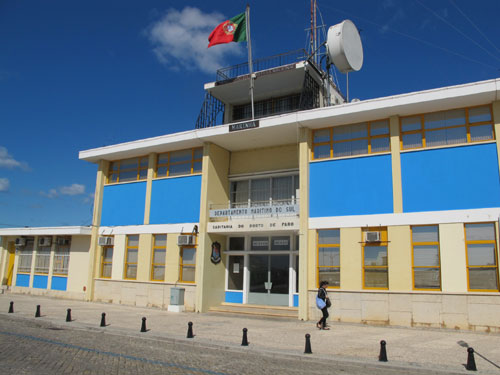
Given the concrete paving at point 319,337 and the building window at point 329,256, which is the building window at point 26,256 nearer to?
the concrete paving at point 319,337

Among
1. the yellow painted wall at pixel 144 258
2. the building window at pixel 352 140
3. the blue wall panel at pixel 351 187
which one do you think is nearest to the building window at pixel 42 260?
the yellow painted wall at pixel 144 258

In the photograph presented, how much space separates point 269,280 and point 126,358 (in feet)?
37.3

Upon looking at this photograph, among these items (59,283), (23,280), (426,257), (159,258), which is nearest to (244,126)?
(159,258)

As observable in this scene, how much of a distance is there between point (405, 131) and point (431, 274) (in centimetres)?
552

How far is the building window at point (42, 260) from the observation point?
26.8 meters

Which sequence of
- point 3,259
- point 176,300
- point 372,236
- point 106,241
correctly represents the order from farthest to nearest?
point 3,259 → point 106,241 → point 176,300 → point 372,236

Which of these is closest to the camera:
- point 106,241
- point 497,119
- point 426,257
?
point 497,119

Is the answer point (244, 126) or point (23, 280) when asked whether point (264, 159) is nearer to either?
point (244, 126)

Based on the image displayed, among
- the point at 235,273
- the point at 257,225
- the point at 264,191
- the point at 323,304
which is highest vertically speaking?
the point at 264,191

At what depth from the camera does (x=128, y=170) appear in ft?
79.9

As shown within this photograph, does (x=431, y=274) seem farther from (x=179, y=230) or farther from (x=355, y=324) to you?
(x=179, y=230)

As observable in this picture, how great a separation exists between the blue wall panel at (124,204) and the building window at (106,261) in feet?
4.99

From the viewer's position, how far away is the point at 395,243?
1579 centimetres

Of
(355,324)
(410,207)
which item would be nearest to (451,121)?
(410,207)
